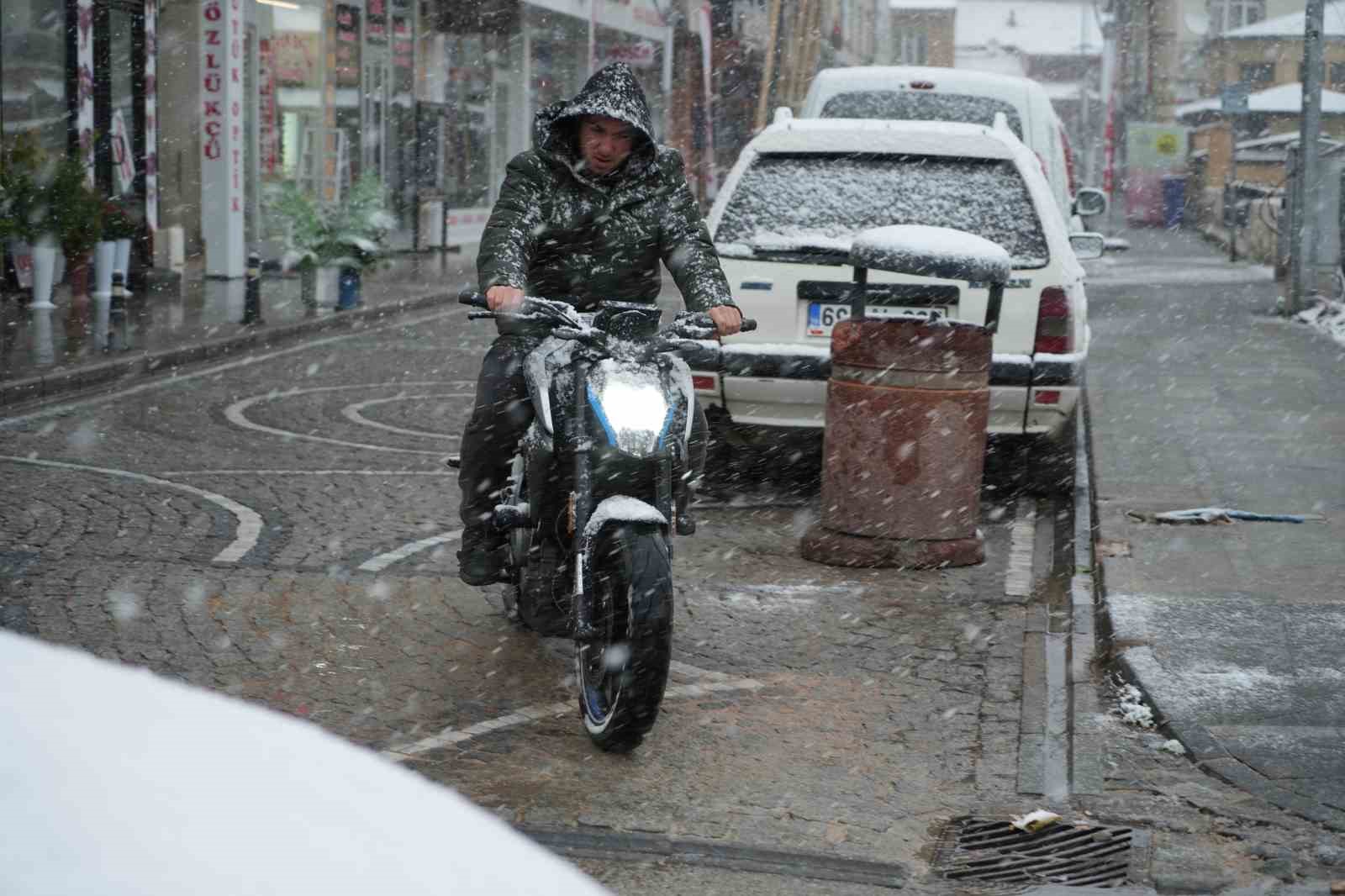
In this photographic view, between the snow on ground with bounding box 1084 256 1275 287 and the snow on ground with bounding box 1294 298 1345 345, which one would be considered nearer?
the snow on ground with bounding box 1294 298 1345 345

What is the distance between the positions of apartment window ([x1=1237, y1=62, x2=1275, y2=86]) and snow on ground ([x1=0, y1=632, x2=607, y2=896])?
77552mm

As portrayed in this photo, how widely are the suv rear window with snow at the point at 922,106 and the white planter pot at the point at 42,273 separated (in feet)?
24.3

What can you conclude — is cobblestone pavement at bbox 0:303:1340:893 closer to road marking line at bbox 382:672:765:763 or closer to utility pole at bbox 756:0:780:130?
road marking line at bbox 382:672:765:763

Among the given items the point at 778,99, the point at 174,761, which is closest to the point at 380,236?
the point at 174,761

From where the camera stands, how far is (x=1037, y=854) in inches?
189

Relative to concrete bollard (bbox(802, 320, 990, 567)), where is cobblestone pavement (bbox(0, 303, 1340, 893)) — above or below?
below

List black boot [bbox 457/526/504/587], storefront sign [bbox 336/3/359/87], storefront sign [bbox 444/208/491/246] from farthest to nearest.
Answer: storefront sign [bbox 444/208/491/246]
storefront sign [bbox 336/3/359/87]
black boot [bbox 457/526/504/587]

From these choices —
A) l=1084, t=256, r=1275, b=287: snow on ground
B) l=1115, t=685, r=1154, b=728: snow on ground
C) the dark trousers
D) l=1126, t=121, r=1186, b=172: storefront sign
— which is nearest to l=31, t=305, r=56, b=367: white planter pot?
the dark trousers

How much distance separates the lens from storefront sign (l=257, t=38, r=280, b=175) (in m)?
27.4

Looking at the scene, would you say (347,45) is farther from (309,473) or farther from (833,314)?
(833,314)

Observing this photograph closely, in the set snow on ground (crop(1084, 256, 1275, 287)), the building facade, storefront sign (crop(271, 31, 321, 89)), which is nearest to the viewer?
the building facade

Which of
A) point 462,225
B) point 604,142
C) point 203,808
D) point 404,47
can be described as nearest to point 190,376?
point 604,142

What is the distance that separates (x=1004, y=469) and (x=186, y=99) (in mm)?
17232

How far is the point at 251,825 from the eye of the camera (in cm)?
199
